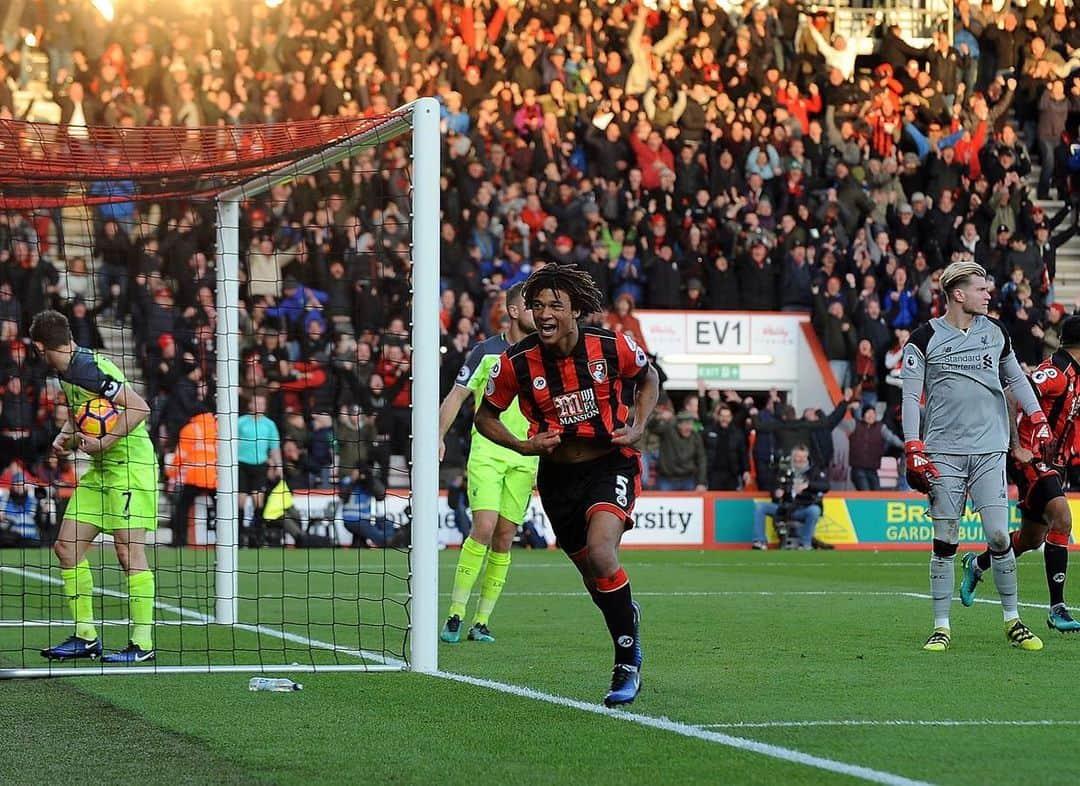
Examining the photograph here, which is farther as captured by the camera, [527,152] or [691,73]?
[691,73]

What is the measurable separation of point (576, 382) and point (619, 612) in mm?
1019

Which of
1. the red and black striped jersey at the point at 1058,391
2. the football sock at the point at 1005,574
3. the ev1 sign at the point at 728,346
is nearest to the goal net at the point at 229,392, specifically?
the football sock at the point at 1005,574

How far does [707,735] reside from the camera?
269 inches

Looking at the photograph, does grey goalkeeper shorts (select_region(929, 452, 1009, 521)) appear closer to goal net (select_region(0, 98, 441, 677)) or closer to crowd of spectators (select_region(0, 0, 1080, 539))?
goal net (select_region(0, 98, 441, 677))

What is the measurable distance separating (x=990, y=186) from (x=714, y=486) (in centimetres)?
753

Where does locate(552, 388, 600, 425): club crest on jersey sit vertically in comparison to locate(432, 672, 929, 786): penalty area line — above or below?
above

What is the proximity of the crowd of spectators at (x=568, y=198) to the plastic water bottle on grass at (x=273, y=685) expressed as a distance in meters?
11.9

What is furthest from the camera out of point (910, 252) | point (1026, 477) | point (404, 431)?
point (910, 252)

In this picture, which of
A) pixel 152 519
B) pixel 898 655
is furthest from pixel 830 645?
pixel 152 519

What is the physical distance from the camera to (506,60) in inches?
1073

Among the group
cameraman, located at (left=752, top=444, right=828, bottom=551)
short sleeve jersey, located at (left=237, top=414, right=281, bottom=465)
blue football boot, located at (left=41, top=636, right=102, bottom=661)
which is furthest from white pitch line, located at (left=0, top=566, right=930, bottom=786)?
cameraman, located at (left=752, top=444, right=828, bottom=551)

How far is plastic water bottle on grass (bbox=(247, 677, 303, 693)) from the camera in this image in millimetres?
8594

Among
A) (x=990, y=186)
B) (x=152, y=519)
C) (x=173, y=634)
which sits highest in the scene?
(x=990, y=186)

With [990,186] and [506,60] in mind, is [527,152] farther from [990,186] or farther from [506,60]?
[990,186]
